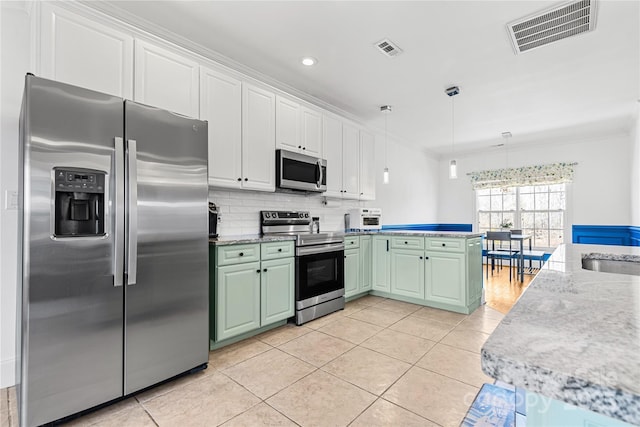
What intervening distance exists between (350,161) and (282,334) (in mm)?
2419

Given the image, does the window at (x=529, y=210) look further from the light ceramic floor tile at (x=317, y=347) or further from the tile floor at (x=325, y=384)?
the light ceramic floor tile at (x=317, y=347)

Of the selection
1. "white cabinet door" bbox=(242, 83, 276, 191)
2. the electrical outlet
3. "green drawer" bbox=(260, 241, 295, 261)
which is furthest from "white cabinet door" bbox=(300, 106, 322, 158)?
the electrical outlet

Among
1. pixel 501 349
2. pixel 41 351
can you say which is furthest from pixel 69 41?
pixel 501 349

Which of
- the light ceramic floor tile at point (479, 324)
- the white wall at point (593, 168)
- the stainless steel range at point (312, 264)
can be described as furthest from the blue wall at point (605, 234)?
the stainless steel range at point (312, 264)

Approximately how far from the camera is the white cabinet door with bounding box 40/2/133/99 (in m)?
1.96

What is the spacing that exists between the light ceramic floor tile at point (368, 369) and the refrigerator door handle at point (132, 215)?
146 cm

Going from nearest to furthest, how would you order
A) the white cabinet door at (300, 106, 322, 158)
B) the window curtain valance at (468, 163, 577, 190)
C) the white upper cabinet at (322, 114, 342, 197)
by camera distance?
the white cabinet door at (300, 106, 322, 158) < the white upper cabinet at (322, 114, 342, 197) < the window curtain valance at (468, 163, 577, 190)

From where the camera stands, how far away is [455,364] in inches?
92.7

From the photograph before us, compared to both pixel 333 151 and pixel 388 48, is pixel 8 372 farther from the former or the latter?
pixel 388 48

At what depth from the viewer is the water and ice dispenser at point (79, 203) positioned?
1.69m

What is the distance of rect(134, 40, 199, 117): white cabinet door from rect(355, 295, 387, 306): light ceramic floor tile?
287cm

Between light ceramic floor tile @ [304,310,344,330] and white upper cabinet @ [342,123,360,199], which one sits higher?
white upper cabinet @ [342,123,360,199]

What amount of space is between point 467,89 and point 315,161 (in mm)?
2025

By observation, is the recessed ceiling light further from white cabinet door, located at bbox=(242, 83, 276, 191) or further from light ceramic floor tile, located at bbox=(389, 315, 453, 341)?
light ceramic floor tile, located at bbox=(389, 315, 453, 341)
